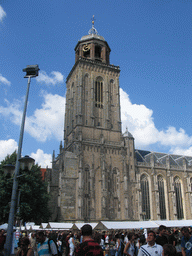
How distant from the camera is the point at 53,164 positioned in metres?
47.1

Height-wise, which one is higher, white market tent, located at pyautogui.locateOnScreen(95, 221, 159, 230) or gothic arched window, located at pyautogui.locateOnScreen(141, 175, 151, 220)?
gothic arched window, located at pyautogui.locateOnScreen(141, 175, 151, 220)

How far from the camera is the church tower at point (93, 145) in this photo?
39.4 meters

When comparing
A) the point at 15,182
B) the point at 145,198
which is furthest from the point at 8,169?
the point at 145,198

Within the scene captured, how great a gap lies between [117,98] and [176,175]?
2003 centimetres

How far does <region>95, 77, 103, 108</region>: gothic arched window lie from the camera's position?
4803 cm

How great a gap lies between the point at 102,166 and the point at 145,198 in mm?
12166

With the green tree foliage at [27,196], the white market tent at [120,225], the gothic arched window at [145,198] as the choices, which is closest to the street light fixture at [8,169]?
the white market tent at [120,225]

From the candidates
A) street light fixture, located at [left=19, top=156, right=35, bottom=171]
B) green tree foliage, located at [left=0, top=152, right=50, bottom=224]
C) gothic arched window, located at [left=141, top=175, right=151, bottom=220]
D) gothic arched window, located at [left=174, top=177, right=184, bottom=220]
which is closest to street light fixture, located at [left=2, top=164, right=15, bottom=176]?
street light fixture, located at [left=19, top=156, right=35, bottom=171]

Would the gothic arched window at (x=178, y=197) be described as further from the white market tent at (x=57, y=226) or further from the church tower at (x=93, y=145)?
the white market tent at (x=57, y=226)

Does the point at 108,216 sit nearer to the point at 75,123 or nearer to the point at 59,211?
the point at 59,211

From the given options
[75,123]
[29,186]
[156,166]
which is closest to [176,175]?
[156,166]

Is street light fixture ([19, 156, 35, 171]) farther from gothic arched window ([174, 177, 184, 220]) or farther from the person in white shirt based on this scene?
gothic arched window ([174, 177, 184, 220])

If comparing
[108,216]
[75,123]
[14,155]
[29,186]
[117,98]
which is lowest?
[108,216]

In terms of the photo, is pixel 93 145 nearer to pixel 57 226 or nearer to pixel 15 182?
pixel 57 226
